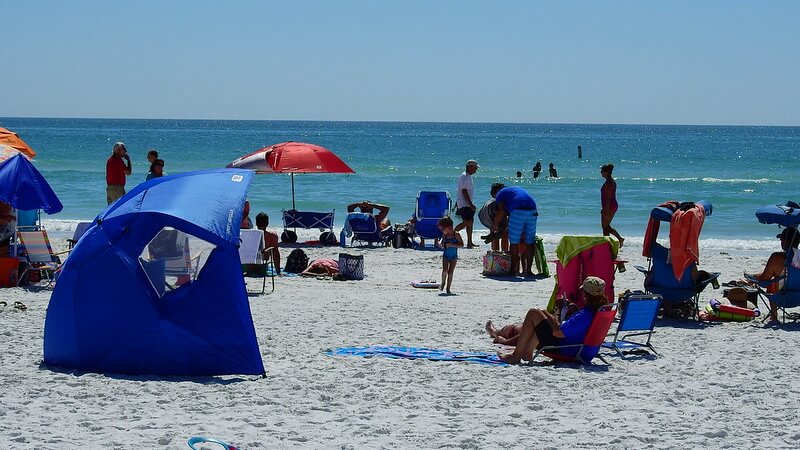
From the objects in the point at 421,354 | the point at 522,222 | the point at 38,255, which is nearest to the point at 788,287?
the point at 522,222

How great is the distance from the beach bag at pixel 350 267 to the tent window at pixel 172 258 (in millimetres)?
5248

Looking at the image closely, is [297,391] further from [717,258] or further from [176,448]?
[717,258]

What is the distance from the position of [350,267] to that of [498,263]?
2027mm

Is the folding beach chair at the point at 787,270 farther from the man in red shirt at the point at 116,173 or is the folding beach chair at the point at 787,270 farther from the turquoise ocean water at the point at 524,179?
the turquoise ocean water at the point at 524,179

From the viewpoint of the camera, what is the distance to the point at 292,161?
16.3 m

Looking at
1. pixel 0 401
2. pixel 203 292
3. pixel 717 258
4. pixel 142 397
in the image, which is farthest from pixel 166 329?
pixel 717 258

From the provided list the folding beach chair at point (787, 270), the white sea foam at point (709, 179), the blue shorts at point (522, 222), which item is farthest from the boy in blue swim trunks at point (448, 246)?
the white sea foam at point (709, 179)

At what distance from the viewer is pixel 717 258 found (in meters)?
16.5

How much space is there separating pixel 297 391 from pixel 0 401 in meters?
1.95

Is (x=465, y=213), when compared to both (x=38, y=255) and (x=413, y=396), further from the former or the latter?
(x=413, y=396)

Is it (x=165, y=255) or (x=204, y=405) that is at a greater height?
(x=165, y=255)

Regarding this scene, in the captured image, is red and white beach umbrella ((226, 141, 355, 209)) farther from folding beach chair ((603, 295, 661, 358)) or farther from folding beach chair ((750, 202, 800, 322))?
folding beach chair ((603, 295, 661, 358))

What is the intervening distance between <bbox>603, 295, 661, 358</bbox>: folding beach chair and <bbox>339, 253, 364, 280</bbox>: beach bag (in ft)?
15.6

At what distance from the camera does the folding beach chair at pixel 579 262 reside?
9289 millimetres
